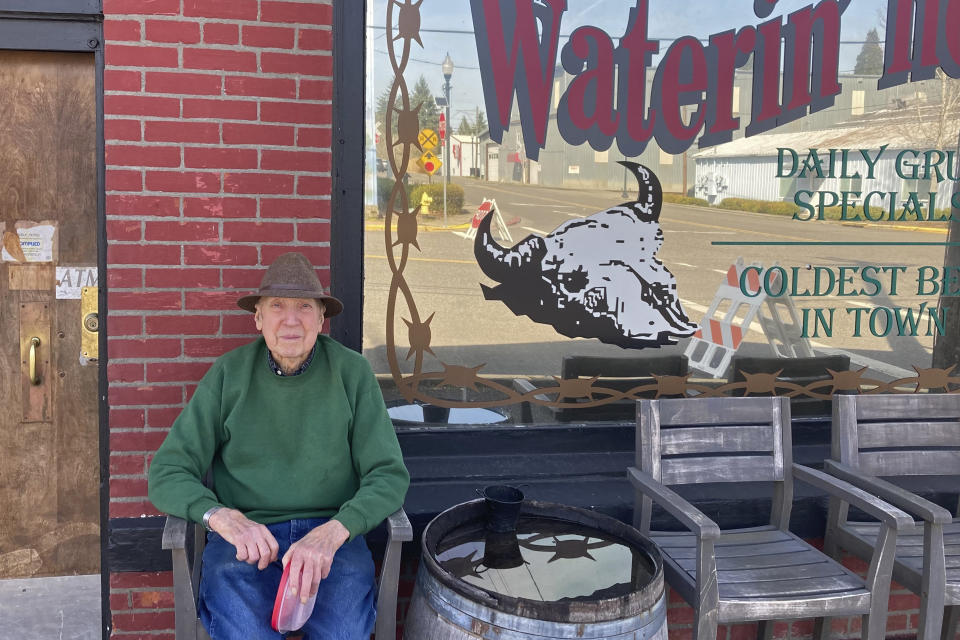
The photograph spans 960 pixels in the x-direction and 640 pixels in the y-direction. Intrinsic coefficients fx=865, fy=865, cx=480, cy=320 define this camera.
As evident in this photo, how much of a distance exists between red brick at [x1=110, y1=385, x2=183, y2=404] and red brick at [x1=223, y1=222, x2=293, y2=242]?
0.55 m

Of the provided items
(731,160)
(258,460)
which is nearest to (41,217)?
(258,460)

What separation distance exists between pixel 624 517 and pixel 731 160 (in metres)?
1.47

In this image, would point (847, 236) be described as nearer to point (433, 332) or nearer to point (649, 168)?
point (649, 168)

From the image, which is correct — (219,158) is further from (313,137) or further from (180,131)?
(313,137)

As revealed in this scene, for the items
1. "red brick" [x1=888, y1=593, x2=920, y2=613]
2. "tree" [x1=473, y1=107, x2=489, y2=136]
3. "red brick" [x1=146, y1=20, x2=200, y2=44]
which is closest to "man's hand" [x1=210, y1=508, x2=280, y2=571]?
"red brick" [x1=146, y1=20, x2=200, y2=44]

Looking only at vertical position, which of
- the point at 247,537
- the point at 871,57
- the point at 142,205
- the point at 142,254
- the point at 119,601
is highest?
the point at 871,57

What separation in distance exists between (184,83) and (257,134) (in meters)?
0.28

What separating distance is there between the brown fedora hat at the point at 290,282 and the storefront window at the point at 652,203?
0.55m

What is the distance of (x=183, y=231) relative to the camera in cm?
286

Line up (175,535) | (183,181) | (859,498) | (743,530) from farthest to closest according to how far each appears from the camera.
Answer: (743,530) < (183,181) < (859,498) < (175,535)

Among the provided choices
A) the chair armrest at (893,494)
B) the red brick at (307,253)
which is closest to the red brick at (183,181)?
the red brick at (307,253)

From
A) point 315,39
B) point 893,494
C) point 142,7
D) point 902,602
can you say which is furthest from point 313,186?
point 902,602

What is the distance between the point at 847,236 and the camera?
357 centimetres

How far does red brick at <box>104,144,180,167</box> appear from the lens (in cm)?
279
